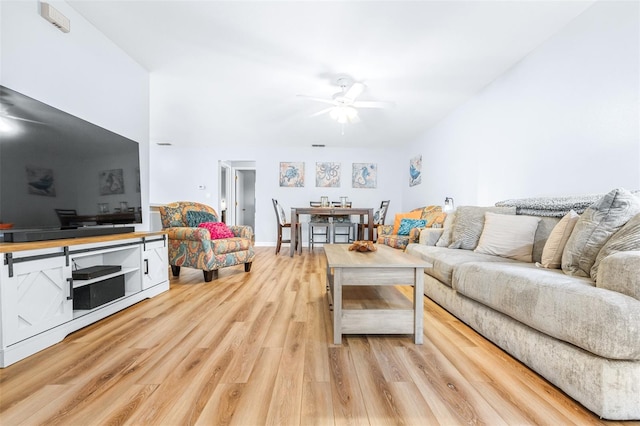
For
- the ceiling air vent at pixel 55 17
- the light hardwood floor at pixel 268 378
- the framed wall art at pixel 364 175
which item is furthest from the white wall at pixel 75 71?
the framed wall art at pixel 364 175

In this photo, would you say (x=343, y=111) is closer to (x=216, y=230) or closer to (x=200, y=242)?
(x=216, y=230)

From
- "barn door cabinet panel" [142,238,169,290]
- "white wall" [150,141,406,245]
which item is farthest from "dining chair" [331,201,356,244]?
"barn door cabinet panel" [142,238,169,290]

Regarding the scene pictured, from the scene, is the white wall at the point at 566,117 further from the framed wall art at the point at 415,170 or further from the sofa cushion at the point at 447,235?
the framed wall art at the point at 415,170

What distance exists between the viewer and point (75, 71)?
2.21m

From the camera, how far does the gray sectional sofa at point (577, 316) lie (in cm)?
101

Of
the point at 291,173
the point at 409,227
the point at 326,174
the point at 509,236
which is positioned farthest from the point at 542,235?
the point at 291,173

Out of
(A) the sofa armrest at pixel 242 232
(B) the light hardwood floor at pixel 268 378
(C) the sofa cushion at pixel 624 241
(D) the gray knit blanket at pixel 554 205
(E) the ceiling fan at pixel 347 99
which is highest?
(E) the ceiling fan at pixel 347 99

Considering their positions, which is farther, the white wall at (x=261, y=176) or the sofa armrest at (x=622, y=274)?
the white wall at (x=261, y=176)

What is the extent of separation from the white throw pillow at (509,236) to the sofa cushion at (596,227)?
2.16 feet

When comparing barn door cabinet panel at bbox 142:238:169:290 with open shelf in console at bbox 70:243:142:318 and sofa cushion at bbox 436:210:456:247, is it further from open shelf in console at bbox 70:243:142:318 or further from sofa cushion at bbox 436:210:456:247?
sofa cushion at bbox 436:210:456:247

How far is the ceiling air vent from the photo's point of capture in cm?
192

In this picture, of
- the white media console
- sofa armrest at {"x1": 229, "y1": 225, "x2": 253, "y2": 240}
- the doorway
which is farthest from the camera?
the doorway

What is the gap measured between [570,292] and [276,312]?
183 cm

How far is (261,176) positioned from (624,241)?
586cm
